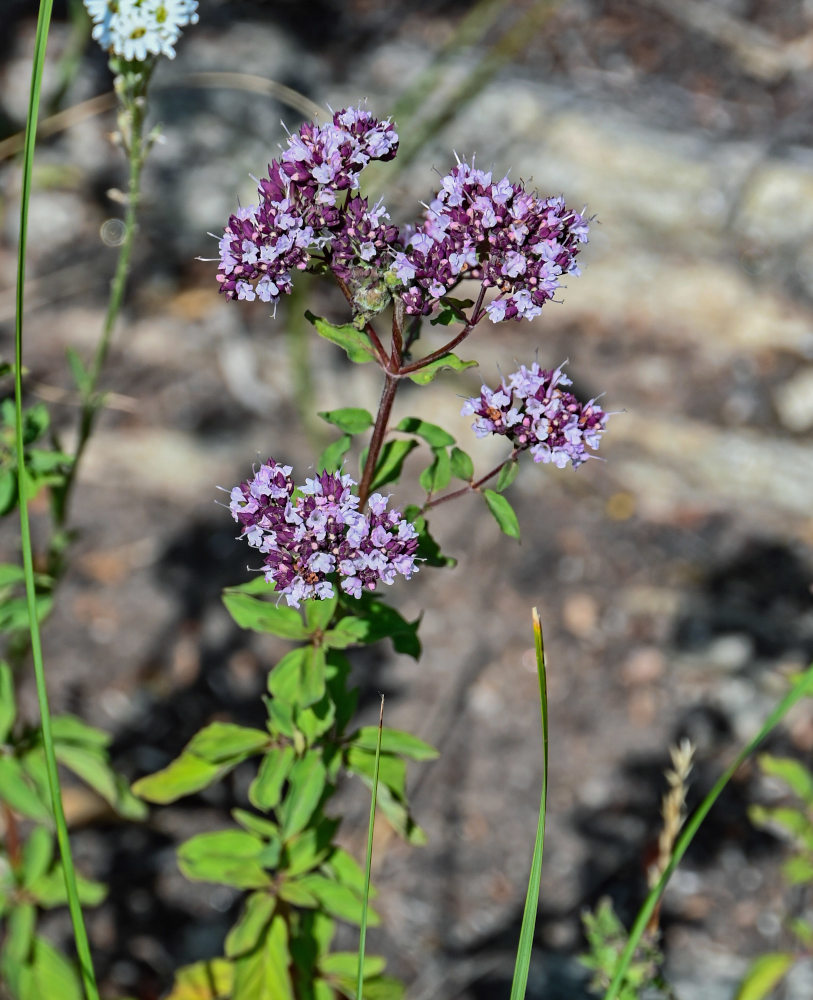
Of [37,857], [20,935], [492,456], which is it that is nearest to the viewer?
[20,935]

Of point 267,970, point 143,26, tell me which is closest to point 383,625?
point 267,970

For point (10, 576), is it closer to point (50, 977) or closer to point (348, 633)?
point (348, 633)

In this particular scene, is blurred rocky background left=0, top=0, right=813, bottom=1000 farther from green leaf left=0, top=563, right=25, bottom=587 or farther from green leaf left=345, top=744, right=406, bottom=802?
green leaf left=0, top=563, right=25, bottom=587

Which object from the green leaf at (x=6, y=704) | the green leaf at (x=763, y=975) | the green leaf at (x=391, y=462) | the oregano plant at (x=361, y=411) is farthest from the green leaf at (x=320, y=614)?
the green leaf at (x=763, y=975)

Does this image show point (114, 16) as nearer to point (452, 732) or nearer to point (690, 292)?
point (452, 732)

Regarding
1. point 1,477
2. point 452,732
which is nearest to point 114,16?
point 1,477
